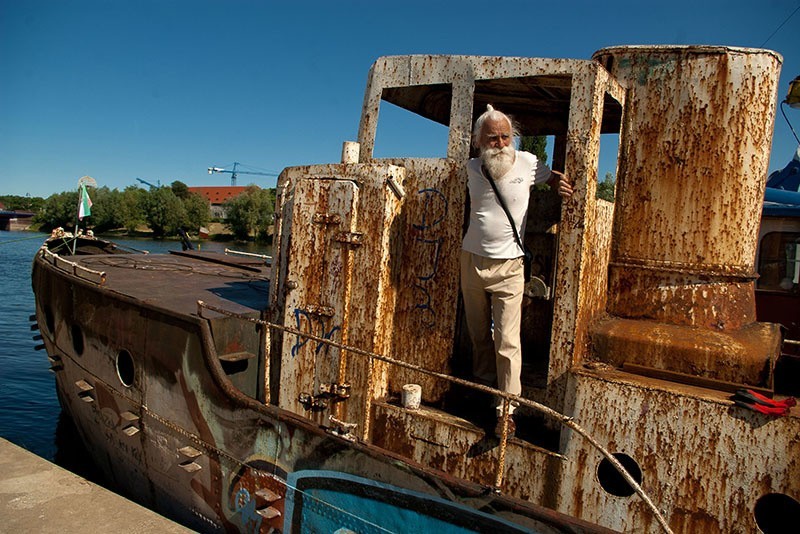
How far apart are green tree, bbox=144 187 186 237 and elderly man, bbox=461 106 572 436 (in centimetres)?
6443

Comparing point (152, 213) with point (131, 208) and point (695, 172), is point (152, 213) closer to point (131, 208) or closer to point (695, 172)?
point (131, 208)

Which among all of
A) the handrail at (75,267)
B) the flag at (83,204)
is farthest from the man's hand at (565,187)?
the flag at (83,204)

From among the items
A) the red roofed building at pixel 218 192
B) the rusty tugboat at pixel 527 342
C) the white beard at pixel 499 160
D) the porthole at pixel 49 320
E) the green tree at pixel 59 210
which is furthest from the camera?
the red roofed building at pixel 218 192

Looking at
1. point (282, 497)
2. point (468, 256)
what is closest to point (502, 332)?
point (468, 256)

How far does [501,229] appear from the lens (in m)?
3.71

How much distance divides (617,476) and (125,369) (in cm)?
495

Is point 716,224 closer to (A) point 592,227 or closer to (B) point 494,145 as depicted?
(A) point 592,227

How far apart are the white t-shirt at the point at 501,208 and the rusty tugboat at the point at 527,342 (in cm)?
28

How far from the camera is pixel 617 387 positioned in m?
3.34

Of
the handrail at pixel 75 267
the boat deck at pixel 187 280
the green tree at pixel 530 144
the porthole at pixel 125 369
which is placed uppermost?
the green tree at pixel 530 144

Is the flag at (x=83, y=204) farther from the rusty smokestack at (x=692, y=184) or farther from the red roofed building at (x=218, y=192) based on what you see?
the red roofed building at (x=218, y=192)

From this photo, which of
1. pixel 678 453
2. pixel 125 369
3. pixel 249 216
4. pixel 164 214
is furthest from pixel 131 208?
pixel 678 453

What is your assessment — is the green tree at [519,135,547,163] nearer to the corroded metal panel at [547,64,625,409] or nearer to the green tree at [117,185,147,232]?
the corroded metal panel at [547,64,625,409]

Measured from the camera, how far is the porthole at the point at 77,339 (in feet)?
21.5
